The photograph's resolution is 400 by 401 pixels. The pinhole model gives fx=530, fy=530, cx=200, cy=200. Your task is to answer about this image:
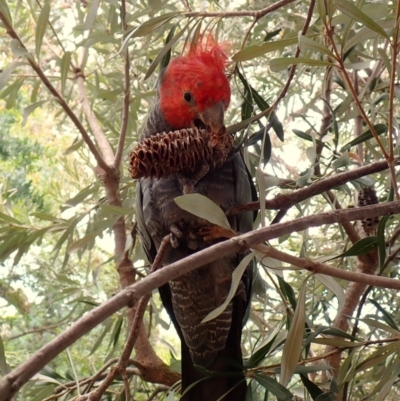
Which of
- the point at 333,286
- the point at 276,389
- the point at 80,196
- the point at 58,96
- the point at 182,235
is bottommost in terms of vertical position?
the point at 276,389

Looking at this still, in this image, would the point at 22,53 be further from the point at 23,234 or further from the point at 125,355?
the point at 125,355

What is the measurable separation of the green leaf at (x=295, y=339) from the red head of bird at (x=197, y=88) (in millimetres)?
351

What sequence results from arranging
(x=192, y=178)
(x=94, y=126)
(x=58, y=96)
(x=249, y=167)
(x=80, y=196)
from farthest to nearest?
(x=94, y=126) < (x=80, y=196) < (x=58, y=96) < (x=192, y=178) < (x=249, y=167)

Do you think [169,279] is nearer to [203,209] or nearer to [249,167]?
[203,209]

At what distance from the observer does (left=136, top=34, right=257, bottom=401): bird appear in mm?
884

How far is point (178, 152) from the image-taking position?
2.50 ft

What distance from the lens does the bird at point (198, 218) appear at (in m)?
0.88

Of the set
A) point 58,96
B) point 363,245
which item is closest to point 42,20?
point 58,96

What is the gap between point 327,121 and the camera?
111 centimetres

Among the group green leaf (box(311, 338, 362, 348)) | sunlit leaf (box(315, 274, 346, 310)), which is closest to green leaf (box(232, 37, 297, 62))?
sunlit leaf (box(315, 274, 346, 310))

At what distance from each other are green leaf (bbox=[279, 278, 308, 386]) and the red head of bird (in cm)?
35

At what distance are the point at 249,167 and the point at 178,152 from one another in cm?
11

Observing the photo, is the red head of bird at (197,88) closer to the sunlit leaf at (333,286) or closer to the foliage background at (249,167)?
the foliage background at (249,167)

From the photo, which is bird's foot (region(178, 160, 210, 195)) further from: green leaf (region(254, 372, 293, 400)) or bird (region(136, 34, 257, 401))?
green leaf (region(254, 372, 293, 400))
